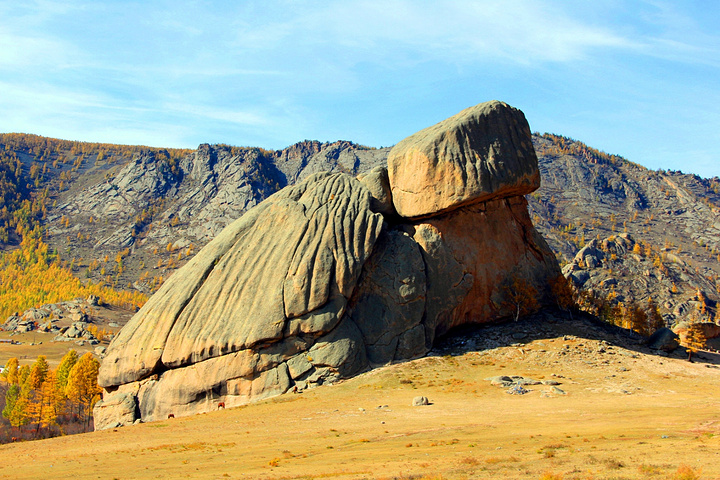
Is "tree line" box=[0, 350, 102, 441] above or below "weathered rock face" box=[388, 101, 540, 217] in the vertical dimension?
below

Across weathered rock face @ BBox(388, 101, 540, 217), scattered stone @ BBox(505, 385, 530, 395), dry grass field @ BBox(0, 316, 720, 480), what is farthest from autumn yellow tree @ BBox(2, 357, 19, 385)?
scattered stone @ BBox(505, 385, 530, 395)

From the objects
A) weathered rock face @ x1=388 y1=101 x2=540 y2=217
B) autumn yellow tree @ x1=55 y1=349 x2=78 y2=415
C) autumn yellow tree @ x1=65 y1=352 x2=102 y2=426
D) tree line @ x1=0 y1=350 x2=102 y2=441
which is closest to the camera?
weathered rock face @ x1=388 y1=101 x2=540 y2=217

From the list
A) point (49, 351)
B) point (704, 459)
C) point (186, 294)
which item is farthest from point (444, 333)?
point (49, 351)

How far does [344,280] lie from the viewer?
39.4 m

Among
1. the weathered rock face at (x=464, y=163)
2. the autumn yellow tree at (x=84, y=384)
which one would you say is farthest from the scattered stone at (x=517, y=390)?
the autumn yellow tree at (x=84, y=384)

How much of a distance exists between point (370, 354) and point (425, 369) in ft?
14.3

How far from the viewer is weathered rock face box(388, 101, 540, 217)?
43656mm

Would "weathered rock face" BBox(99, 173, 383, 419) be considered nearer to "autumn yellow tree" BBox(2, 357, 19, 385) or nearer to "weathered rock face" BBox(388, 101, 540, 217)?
"weathered rock face" BBox(388, 101, 540, 217)

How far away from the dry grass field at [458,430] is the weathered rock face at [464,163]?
42.6 ft

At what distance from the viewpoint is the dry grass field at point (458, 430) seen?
713 inches

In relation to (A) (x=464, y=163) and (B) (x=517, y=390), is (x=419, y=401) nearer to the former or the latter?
(B) (x=517, y=390)

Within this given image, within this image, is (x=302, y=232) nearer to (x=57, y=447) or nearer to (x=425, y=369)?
(x=425, y=369)

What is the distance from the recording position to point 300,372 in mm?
36719

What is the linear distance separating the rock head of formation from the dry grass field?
107 inches
